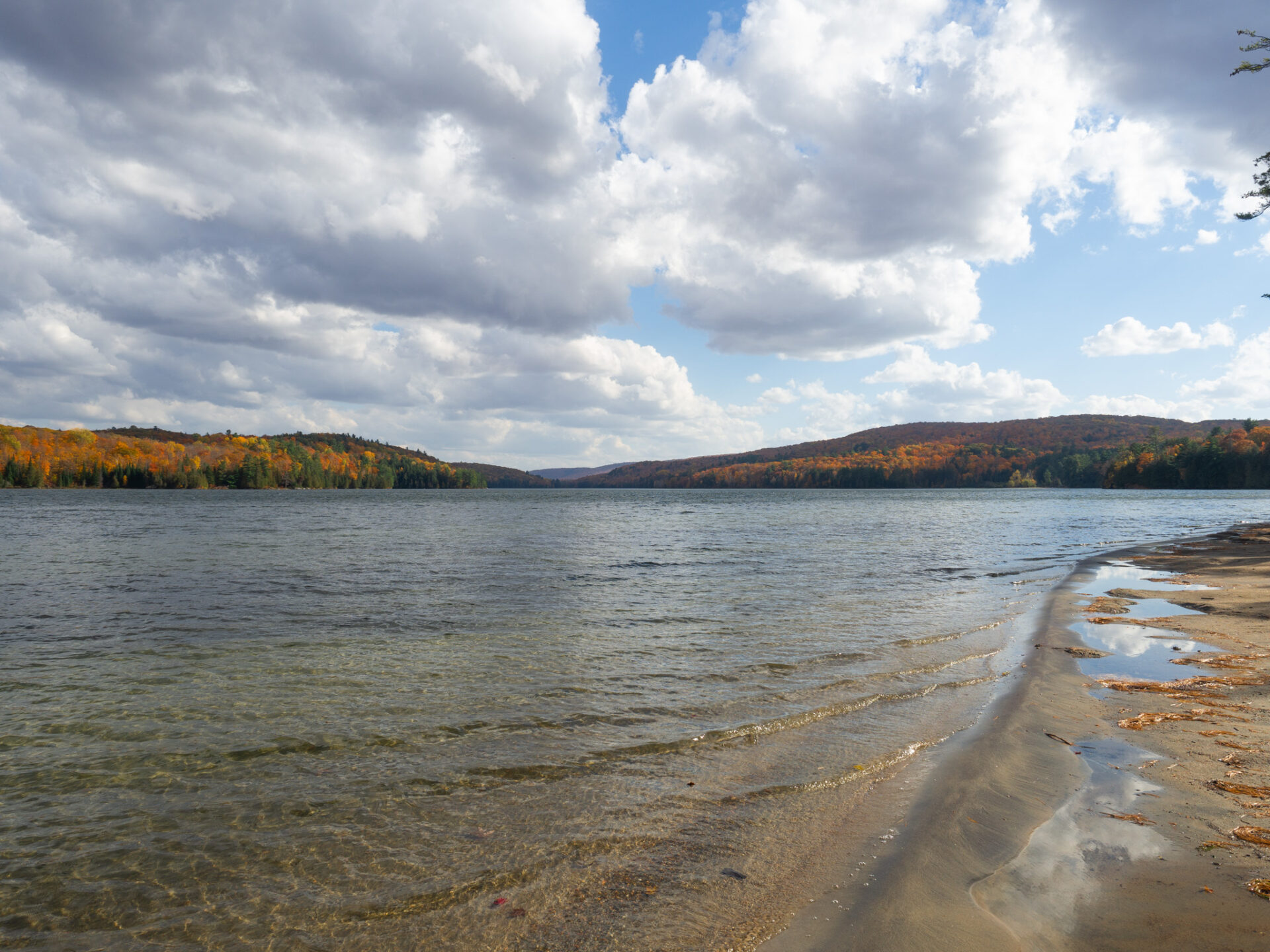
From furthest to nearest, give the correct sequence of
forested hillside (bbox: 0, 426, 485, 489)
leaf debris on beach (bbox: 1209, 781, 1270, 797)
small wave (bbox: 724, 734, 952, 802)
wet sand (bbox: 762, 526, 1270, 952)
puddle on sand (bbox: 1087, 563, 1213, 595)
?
forested hillside (bbox: 0, 426, 485, 489), puddle on sand (bbox: 1087, 563, 1213, 595), small wave (bbox: 724, 734, 952, 802), leaf debris on beach (bbox: 1209, 781, 1270, 797), wet sand (bbox: 762, 526, 1270, 952)

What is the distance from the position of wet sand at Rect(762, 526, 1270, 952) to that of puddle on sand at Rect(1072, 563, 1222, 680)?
121mm

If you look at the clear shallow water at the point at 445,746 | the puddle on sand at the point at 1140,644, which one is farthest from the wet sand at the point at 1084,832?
the clear shallow water at the point at 445,746

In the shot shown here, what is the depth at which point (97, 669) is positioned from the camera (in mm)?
12008

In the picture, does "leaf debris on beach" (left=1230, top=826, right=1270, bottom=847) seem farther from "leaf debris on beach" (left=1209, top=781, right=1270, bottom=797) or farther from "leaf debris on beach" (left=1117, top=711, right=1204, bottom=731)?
"leaf debris on beach" (left=1117, top=711, right=1204, bottom=731)

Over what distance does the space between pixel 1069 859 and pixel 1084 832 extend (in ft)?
2.08

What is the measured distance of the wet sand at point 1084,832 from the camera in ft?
14.5

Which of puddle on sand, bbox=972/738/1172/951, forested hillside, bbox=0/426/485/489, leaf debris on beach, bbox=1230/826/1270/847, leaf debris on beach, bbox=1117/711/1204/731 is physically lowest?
leaf debris on beach, bbox=1117/711/1204/731

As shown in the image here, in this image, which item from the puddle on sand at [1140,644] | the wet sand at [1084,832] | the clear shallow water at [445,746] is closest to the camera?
the wet sand at [1084,832]

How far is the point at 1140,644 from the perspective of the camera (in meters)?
13.5

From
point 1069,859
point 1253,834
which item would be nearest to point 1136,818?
point 1253,834

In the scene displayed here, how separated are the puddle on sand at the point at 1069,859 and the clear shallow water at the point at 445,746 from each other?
5.15 ft

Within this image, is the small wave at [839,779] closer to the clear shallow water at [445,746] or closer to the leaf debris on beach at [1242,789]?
the clear shallow water at [445,746]

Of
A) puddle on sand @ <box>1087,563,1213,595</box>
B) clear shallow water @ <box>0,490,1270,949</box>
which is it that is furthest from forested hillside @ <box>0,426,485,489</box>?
puddle on sand @ <box>1087,563,1213,595</box>

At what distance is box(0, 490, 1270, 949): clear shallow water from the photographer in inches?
199
